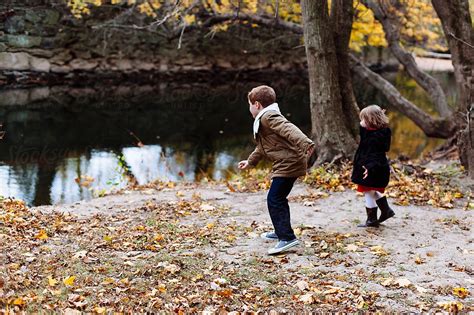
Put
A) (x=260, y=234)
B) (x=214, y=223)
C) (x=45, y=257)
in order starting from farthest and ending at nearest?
(x=214, y=223), (x=260, y=234), (x=45, y=257)

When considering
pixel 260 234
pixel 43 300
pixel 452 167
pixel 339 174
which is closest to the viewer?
pixel 43 300

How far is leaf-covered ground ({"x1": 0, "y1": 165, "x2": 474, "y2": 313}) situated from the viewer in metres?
4.65

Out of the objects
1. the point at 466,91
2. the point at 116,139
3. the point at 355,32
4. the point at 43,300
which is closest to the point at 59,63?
the point at 116,139

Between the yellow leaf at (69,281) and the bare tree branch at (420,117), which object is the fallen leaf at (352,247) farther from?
the bare tree branch at (420,117)

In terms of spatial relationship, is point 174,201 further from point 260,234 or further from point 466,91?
point 466,91

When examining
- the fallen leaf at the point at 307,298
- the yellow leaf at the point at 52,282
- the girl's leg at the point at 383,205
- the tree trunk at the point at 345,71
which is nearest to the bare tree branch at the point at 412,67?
the tree trunk at the point at 345,71

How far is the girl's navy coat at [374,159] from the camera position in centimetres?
647

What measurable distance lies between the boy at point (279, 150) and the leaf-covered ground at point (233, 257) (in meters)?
0.34

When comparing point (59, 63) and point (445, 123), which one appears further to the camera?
point (59, 63)

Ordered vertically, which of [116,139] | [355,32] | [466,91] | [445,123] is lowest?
[116,139]

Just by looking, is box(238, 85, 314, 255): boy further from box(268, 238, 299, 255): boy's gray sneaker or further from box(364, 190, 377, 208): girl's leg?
box(364, 190, 377, 208): girl's leg

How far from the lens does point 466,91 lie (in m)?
9.63

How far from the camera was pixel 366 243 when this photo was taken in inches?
245

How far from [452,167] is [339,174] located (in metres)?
2.26
